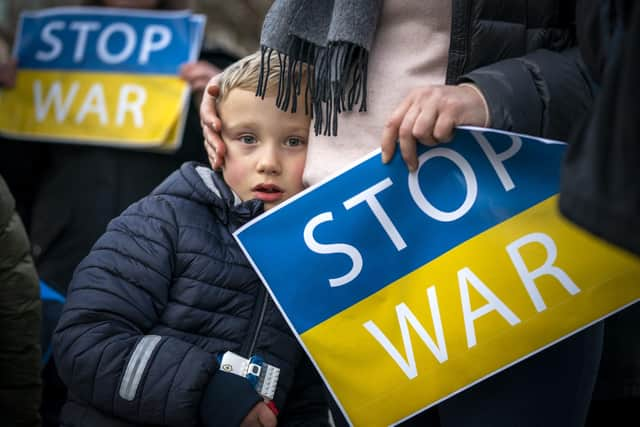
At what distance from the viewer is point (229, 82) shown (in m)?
1.91

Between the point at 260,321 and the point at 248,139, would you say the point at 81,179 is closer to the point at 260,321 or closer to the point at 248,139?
the point at 248,139

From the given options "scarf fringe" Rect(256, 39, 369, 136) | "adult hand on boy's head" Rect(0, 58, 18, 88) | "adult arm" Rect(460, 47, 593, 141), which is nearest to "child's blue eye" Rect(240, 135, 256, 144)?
"scarf fringe" Rect(256, 39, 369, 136)

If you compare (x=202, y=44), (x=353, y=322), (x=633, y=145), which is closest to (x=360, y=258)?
(x=353, y=322)

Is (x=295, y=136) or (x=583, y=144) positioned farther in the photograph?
(x=295, y=136)

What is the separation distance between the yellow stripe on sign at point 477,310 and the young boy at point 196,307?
246mm

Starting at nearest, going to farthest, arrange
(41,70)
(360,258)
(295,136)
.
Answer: (360,258) < (295,136) < (41,70)

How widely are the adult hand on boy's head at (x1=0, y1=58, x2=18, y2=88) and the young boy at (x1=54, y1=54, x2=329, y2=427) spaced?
63.2 inches

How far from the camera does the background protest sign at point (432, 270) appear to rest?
1.49 metres

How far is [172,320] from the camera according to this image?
5.74ft

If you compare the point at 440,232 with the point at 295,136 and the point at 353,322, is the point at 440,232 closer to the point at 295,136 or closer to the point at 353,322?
the point at 353,322

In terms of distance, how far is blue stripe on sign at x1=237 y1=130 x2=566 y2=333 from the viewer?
59.3 inches

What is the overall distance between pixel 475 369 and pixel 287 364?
1.55 feet

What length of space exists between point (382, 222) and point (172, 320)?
496 millimetres

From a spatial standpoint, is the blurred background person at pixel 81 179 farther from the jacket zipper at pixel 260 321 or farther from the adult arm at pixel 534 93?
the adult arm at pixel 534 93
